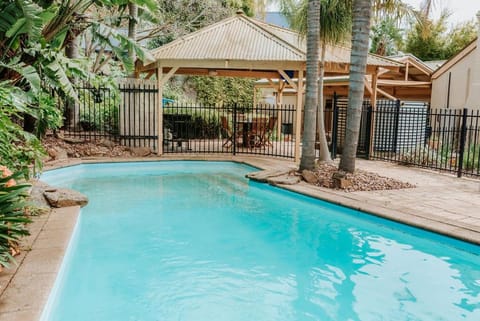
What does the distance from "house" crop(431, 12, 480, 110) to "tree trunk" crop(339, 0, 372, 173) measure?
9164mm

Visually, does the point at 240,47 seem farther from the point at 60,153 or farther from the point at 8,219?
the point at 8,219

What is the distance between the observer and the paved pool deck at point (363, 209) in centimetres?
399

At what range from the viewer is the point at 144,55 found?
340 inches

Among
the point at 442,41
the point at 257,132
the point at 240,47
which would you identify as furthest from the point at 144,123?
the point at 442,41

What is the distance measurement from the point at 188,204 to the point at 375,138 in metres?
8.34

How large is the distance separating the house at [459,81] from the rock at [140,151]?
39.5ft

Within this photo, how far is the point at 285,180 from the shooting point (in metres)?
10.3

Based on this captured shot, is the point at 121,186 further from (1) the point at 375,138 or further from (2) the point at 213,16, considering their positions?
(2) the point at 213,16

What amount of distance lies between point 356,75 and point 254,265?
17.9ft

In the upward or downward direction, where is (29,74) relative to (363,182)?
upward

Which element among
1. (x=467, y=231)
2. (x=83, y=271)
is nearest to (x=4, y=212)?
(x=83, y=271)

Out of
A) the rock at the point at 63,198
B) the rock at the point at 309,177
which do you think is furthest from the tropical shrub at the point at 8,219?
the rock at the point at 309,177

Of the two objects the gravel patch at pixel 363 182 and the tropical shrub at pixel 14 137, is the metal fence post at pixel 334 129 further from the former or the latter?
the tropical shrub at pixel 14 137

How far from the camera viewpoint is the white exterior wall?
18.6 metres
